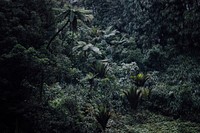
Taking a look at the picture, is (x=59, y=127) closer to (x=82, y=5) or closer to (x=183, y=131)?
(x=183, y=131)

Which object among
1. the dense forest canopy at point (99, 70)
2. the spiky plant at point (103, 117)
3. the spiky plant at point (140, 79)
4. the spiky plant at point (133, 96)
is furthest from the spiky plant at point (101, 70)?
the spiky plant at point (103, 117)

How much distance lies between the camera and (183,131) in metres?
9.37

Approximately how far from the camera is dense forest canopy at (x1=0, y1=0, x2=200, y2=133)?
882cm

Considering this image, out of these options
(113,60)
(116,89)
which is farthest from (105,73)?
(113,60)

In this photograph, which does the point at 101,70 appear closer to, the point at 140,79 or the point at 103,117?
the point at 140,79

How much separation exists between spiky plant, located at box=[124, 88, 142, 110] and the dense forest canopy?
43 millimetres

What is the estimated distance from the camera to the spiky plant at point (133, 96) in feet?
36.3

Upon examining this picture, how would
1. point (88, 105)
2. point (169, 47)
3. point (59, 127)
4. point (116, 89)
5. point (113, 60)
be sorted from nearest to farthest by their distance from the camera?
1. point (59, 127)
2. point (88, 105)
3. point (116, 89)
4. point (169, 47)
5. point (113, 60)

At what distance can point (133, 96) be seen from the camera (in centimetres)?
1112

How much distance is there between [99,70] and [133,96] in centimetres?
258

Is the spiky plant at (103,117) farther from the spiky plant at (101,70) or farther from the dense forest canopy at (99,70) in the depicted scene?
the spiky plant at (101,70)

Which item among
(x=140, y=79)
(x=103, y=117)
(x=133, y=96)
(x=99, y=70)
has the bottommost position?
(x=103, y=117)

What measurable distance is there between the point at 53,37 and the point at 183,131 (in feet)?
19.3

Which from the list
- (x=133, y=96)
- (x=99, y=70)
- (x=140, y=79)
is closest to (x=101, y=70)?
(x=99, y=70)
